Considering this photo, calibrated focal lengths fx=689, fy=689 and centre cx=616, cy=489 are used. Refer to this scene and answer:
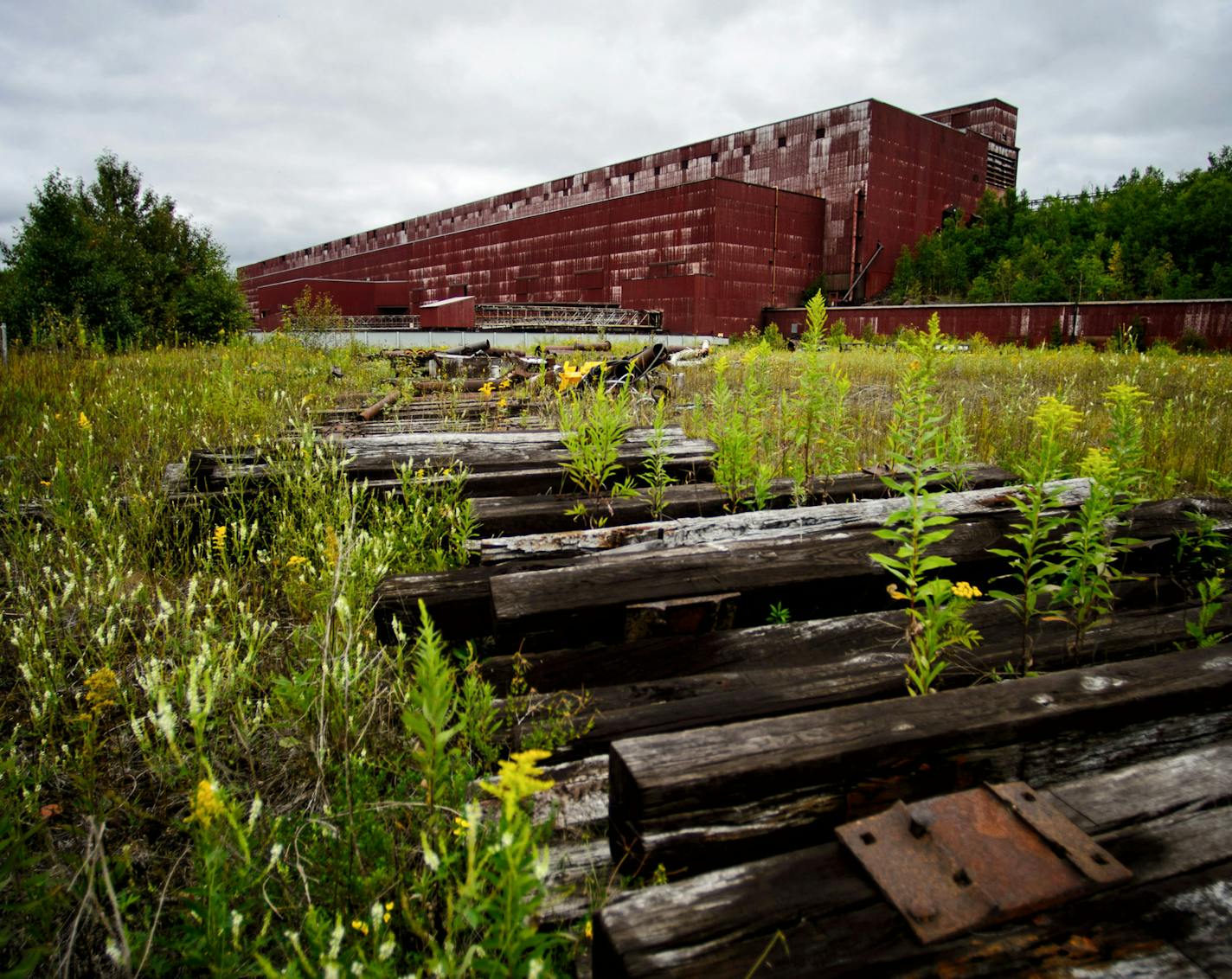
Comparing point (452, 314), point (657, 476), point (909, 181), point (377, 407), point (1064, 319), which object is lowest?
point (657, 476)

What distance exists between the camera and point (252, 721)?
7.21 ft

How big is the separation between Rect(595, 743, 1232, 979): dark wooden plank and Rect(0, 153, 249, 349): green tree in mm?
22892

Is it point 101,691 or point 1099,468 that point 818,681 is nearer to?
point 1099,468

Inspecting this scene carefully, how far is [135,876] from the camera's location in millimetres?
1821

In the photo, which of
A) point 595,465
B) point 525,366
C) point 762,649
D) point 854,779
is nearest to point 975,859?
point 854,779

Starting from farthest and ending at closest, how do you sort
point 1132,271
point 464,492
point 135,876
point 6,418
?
point 1132,271, point 6,418, point 464,492, point 135,876

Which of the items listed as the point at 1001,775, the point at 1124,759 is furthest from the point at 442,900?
the point at 1124,759

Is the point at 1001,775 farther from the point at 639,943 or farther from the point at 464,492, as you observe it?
the point at 464,492

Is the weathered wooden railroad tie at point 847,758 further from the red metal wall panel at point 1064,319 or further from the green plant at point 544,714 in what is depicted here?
the red metal wall panel at point 1064,319

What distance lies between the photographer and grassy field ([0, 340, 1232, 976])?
1326mm

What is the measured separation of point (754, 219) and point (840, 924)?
32741 millimetres

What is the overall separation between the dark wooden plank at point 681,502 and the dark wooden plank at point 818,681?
1.32m

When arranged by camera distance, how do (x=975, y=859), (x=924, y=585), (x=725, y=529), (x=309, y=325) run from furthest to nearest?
(x=309, y=325) → (x=725, y=529) → (x=924, y=585) → (x=975, y=859)

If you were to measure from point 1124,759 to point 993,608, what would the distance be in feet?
3.09
